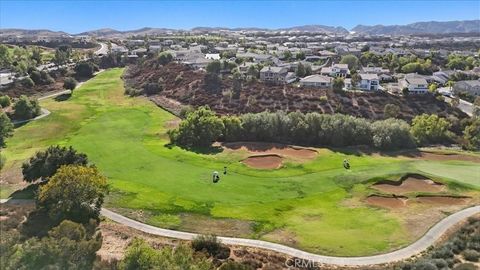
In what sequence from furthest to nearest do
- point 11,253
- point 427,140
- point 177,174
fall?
point 427,140 → point 177,174 → point 11,253

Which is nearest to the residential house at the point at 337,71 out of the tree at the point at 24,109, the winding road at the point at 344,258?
the tree at the point at 24,109

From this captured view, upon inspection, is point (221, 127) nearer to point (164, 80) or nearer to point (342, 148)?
point (342, 148)

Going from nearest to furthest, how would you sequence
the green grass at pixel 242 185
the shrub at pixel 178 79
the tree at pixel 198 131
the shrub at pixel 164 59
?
1. the green grass at pixel 242 185
2. the tree at pixel 198 131
3. the shrub at pixel 178 79
4. the shrub at pixel 164 59

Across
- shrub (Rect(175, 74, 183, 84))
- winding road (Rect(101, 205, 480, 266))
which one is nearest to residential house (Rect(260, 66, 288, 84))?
shrub (Rect(175, 74, 183, 84))

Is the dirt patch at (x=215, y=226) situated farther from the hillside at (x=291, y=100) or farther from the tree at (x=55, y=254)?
the hillside at (x=291, y=100)

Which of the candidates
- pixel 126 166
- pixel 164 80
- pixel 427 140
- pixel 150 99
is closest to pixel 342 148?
pixel 427 140

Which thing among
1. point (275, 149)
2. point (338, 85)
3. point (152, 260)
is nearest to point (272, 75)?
point (338, 85)
